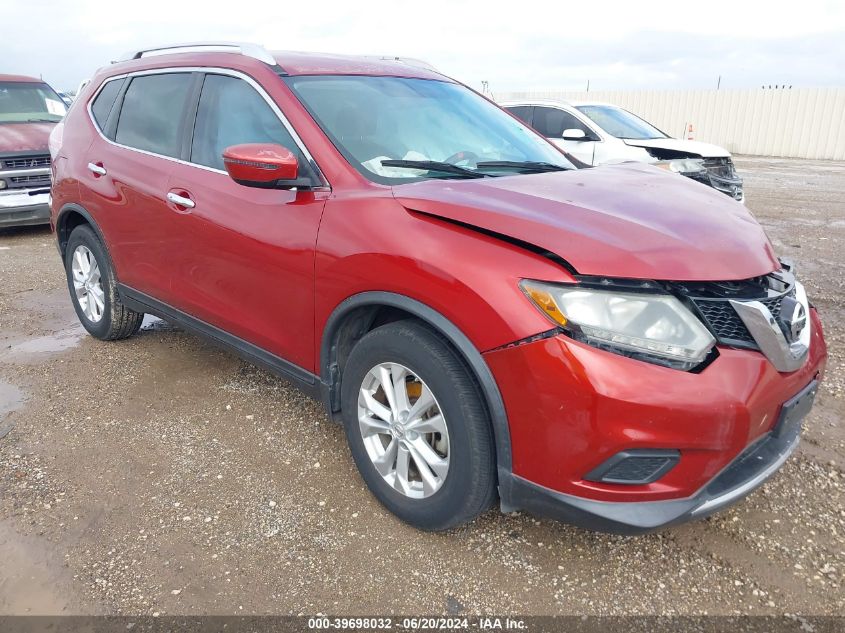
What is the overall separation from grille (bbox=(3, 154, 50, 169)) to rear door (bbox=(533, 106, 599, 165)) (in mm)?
6721

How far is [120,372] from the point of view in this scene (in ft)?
13.3

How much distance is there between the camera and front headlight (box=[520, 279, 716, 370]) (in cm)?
188

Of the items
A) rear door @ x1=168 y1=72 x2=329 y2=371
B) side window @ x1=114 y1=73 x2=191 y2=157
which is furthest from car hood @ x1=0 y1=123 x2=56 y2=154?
rear door @ x1=168 y1=72 x2=329 y2=371

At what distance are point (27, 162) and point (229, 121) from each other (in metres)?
6.67

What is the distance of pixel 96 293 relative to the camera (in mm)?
4391

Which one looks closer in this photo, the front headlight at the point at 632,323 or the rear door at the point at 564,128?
the front headlight at the point at 632,323

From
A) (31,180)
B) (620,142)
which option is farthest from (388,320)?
(31,180)

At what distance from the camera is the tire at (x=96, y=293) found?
164 inches

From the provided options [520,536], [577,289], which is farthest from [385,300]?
[520,536]

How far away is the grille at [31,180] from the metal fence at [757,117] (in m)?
18.5

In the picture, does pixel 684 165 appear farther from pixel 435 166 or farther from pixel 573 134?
pixel 435 166

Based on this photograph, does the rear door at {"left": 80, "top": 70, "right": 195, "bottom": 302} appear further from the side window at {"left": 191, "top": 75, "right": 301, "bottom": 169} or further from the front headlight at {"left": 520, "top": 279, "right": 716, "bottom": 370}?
the front headlight at {"left": 520, "top": 279, "right": 716, "bottom": 370}

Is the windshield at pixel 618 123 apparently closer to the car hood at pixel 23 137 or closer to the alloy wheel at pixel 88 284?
the alloy wheel at pixel 88 284

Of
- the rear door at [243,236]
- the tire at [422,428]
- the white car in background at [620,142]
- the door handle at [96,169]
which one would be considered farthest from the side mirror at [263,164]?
the white car in background at [620,142]
